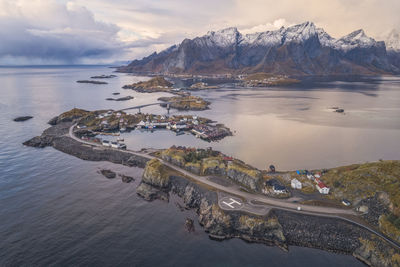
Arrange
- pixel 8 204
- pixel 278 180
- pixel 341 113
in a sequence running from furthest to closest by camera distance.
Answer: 1. pixel 341 113
2. pixel 278 180
3. pixel 8 204

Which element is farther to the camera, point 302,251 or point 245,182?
point 245,182

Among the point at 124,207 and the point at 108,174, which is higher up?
the point at 108,174

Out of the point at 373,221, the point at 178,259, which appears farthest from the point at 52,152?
the point at 373,221

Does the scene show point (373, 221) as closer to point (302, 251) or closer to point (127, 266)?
point (302, 251)

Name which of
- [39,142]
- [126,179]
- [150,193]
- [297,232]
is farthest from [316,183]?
[39,142]

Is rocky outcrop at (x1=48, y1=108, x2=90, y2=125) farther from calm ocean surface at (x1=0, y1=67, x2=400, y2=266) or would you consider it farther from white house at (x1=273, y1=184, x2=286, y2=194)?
white house at (x1=273, y1=184, x2=286, y2=194)

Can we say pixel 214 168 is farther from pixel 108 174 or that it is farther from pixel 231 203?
pixel 108 174

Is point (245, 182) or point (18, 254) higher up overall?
point (245, 182)

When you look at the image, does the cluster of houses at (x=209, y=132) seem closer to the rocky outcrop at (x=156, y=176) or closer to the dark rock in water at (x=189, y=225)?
the rocky outcrop at (x=156, y=176)
